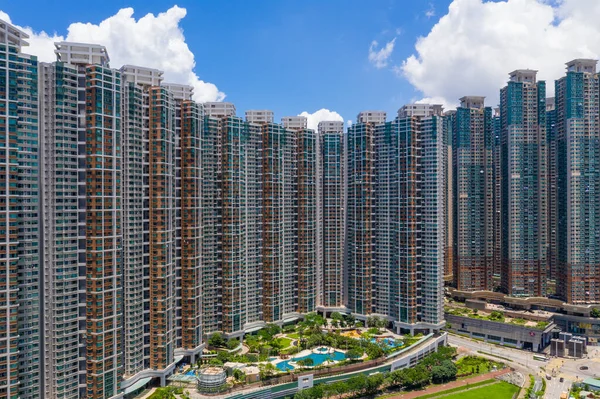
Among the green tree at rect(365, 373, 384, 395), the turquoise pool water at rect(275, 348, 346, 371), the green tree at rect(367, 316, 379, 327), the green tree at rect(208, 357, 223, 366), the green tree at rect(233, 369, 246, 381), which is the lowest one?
the green tree at rect(365, 373, 384, 395)

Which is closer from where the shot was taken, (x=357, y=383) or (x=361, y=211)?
(x=357, y=383)

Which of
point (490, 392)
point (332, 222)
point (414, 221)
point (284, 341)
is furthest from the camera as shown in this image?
point (332, 222)

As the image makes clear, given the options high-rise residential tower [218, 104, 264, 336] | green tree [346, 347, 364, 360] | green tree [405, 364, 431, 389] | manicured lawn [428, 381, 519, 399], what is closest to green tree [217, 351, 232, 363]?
high-rise residential tower [218, 104, 264, 336]

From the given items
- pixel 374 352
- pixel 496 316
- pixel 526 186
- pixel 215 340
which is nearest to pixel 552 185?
pixel 526 186

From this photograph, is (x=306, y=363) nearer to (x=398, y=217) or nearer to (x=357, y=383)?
(x=357, y=383)

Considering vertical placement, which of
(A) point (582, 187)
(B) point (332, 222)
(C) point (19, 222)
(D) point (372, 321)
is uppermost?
(A) point (582, 187)

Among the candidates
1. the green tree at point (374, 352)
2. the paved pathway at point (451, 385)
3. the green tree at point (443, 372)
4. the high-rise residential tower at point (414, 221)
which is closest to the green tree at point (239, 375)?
the green tree at point (374, 352)

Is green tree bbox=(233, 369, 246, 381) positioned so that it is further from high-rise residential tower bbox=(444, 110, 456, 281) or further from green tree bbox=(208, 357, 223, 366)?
high-rise residential tower bbox=(444, 110, 456, 281)
